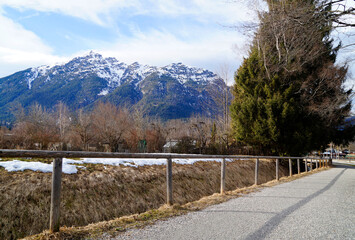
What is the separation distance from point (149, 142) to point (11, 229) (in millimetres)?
22736

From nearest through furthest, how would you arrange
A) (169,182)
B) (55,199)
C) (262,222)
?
(55,199) < (262,222) < (169,182)

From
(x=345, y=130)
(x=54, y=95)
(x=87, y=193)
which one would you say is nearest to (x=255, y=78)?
(x=345, y=130)

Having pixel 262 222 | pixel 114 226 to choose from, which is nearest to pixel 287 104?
pixel 262 222

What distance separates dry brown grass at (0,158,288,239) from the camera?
459 cm

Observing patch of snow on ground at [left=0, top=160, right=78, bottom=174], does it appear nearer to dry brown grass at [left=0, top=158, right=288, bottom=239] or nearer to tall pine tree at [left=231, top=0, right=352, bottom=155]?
dry brown grass at [left=0, top=158, right=288, bottom=239]

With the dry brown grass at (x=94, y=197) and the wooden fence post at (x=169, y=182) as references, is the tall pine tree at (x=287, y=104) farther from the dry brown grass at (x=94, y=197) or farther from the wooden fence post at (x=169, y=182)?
the wooden fence post at (x=169, y=182)

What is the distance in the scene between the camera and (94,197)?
242 inches

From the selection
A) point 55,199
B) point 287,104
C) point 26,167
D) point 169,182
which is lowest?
point 169,182

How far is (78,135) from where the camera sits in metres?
28.2

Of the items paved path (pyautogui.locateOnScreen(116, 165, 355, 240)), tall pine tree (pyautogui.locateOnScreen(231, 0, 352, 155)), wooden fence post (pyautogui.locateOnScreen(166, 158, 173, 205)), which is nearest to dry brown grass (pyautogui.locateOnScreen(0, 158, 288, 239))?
wooden fence post (pyautogui.locateOnScreen(166, 158, 173, 205))

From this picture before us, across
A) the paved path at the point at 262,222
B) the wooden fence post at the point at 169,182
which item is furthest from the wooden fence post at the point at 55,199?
the wooden fence post at the point at 169,182

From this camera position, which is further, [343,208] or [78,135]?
[78,135]

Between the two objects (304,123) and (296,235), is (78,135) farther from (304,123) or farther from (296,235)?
(296,235)

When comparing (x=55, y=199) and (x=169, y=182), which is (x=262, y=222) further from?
(x=55, y=199)
